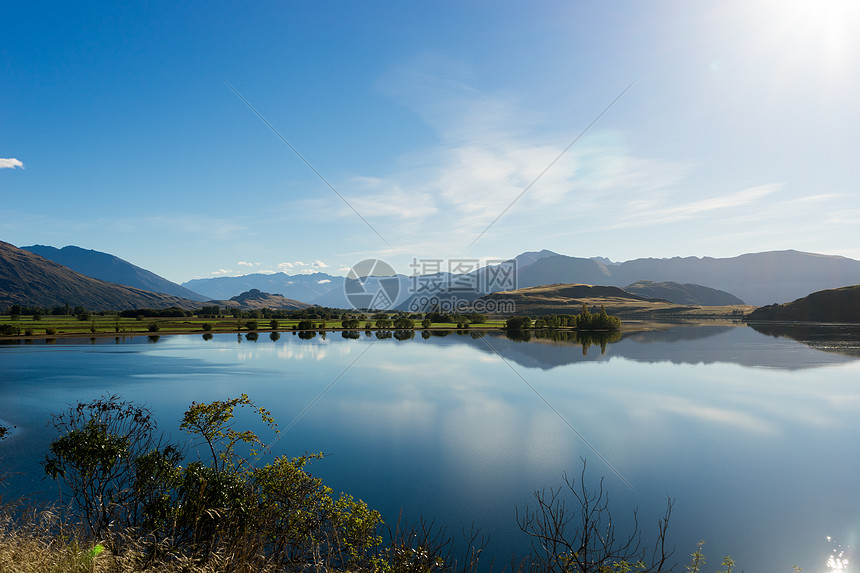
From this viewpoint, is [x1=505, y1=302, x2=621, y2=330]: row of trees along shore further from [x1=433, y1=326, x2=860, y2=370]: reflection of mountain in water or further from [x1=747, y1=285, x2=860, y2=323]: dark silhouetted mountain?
[x1=747, y1=285, x2=860, y2=323]: dark silhouetted mountain

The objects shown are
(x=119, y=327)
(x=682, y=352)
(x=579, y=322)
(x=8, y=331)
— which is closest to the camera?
(x=682, y=352)

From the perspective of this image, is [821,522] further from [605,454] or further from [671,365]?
[671,365]

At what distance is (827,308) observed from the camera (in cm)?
15775

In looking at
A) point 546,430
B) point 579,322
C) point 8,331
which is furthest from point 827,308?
point 8,331

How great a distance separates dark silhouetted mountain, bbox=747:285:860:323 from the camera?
149375mm

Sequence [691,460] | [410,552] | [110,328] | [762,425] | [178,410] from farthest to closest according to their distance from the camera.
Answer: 1. [110,328]
2. [178,410]
3. [762,425]
4. [691,460]
5. [410,552]

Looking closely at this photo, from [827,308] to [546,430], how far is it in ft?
633

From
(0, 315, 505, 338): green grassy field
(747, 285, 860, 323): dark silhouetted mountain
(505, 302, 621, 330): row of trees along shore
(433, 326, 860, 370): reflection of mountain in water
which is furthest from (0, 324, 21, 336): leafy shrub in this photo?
(747, 285, 860, 323): dark silhouetted mountain

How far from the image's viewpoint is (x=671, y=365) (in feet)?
191

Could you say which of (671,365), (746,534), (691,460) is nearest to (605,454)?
(691,460)

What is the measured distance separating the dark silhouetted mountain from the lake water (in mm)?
128016

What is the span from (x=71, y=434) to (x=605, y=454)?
23395mm

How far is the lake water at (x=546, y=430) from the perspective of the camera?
16266 mm

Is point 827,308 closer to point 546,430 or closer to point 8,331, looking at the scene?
point 546,430
